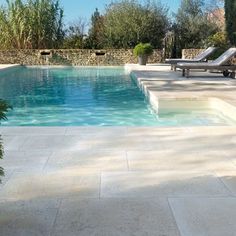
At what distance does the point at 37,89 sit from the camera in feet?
40.5

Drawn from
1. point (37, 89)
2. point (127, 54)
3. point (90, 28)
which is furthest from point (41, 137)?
point (90, 28)

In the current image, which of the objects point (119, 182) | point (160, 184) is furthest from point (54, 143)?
point (160, 184)

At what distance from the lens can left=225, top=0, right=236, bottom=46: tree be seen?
17.8 metres

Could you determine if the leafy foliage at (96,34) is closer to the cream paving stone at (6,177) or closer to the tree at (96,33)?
the tree at (96,33)

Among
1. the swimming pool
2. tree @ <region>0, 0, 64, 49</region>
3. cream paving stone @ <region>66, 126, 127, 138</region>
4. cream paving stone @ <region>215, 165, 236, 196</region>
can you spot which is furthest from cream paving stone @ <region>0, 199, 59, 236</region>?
tree @ <region>0, 0, 64, 49</region>

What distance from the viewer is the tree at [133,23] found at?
21.2 m

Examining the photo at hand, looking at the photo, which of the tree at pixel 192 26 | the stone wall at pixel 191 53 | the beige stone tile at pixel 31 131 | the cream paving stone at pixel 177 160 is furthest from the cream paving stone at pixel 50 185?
the tree at pixel 192 26

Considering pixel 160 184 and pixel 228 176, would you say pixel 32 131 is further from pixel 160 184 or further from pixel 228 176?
pixel 228 176

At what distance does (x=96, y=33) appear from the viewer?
2303 cm

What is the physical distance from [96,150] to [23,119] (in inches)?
151

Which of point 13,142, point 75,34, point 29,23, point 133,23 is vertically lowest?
point 13,142

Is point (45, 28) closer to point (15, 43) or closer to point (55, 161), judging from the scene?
point (15, 43)

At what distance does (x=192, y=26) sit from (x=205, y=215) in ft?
69.1

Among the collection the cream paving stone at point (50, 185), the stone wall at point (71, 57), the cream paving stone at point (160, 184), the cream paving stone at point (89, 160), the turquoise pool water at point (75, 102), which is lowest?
the turquoise pool water at point (75, 102)
